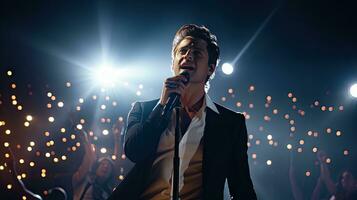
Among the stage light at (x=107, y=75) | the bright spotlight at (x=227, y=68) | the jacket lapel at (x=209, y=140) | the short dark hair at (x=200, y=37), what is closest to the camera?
Result: the jacket lapel at (x=209, y=140)

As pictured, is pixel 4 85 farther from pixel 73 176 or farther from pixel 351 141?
pixel 351 141

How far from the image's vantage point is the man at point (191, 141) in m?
1.69

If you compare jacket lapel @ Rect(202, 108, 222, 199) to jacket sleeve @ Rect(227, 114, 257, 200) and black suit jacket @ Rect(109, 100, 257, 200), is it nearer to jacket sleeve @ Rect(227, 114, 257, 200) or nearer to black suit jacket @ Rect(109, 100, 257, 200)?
black suit jacket @ Rect(109, 100, 257, 200)

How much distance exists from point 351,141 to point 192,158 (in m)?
6.62

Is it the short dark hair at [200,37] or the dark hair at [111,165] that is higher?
the short dark hair at [200,37]

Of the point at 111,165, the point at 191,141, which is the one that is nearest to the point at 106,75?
the point at 111,165

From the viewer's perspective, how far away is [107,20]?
6.84 metres

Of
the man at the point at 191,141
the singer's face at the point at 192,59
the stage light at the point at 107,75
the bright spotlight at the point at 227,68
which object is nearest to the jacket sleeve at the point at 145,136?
the man at the point at 191,141

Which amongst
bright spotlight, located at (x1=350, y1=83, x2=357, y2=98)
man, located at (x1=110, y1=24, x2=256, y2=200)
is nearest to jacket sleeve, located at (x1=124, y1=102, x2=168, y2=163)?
man, located at (x1=110, y1=24, x2=256, y2=200)

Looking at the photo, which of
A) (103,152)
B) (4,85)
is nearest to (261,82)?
(103,152)

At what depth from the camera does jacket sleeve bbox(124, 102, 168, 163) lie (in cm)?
166

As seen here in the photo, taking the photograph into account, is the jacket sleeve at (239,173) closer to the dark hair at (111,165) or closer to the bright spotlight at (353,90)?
the dark hair at (111,165)

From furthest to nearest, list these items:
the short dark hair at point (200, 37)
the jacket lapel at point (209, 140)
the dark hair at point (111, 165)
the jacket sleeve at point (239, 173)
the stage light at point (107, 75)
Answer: the stage light at point (107, 75) → the dark hair at point (111, 165) → the short dark hair at point (200, 37) → the jacket sleeve at point (239, 173) → the jacket lapel at point (209, 140)

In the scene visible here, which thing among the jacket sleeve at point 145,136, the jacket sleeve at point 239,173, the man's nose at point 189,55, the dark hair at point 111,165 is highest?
the man's nose at point 189,55
